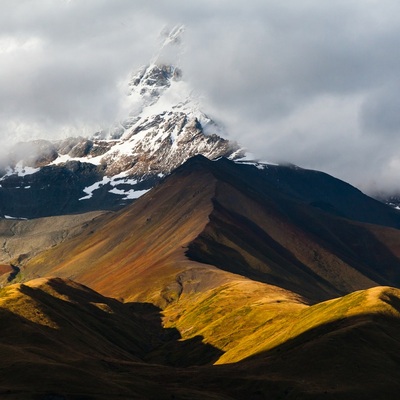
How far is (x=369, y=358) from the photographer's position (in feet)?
652

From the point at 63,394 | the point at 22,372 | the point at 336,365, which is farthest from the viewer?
the point at 336,365

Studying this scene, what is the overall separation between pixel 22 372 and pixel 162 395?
94.6ft

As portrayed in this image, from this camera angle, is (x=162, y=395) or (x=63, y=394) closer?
(x=63, y=394)

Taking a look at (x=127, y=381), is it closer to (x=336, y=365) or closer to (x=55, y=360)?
(x=55, y=360)

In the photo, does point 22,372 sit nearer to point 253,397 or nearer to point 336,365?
point 253,397

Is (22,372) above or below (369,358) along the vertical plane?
below

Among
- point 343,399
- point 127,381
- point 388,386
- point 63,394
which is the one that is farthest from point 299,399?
point 63,394

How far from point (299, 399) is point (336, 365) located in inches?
881

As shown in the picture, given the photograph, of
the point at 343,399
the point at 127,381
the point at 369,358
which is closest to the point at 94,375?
the point at 127,381

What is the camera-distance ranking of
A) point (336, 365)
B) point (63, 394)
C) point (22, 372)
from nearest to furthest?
point (63, 394) < point (22, 372) < point (336, 365)

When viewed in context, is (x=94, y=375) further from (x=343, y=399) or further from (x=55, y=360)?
(x=343, y=399)

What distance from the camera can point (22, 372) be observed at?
17350cm

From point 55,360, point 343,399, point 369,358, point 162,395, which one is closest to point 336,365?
point 369,358

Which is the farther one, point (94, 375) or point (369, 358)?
point (369, 358)
